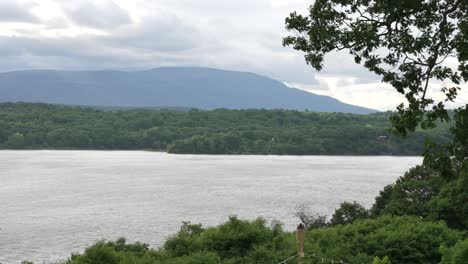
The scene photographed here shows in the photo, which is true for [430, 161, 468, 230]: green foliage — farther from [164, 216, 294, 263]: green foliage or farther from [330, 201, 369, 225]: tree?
[164, 216, 294, 263]: green foliage

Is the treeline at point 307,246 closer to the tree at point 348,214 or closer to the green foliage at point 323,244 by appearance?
the green foliage at point 323,244

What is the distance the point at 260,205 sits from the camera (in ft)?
342

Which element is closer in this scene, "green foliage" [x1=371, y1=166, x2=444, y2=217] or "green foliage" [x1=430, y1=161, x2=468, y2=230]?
"green foliage" [x1=430, y1=161, x2=468, y2=230]

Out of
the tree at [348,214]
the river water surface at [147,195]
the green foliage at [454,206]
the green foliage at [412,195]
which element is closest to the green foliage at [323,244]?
the green foliage at [454,206]

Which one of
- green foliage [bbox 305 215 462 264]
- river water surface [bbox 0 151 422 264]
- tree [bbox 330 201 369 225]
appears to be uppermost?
green foliage [bbox 305 215 462 264]

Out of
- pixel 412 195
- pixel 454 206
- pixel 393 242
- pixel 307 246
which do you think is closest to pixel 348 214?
pixel 412 195

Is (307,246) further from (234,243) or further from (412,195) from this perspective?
(412,195)

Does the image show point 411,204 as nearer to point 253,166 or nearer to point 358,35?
point 358,35

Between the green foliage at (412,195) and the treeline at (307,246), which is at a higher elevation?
the green foliage at (412,195)

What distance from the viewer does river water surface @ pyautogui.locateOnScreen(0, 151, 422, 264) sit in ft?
261

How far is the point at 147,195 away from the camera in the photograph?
393 feet

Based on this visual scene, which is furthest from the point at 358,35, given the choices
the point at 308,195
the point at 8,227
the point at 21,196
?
the point at 21,196

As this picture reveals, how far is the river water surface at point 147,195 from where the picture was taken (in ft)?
261

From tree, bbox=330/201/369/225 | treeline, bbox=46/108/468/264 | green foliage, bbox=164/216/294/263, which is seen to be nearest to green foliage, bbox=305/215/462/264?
treeline, bbox=46/108/468/264
